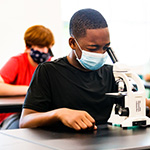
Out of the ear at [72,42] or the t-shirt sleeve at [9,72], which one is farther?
the t-shirt sleeve at [9,72]

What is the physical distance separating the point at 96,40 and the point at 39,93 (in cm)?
42

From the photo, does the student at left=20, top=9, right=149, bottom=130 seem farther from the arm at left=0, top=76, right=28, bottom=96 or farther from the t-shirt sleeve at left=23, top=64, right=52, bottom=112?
the arm at left=0, top=76, right=28, bottom=96

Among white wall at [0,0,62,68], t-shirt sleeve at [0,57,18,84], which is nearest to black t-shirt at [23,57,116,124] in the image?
t-shirt sleeve at [0,57,18,84]

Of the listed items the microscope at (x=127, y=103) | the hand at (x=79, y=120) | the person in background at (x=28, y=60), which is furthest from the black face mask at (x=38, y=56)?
the hand at (x=79, y=120)

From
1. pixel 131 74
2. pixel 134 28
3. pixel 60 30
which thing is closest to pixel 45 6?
pixel 60 30

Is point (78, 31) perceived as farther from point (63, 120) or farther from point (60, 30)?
point (60, 30)

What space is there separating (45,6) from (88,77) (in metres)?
3.09

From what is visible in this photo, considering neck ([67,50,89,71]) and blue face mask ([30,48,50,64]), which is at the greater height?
neck ([67,50,89,71])

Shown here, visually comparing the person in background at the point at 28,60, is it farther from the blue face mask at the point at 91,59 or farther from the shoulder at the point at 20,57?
the blue face mask at the point at 91,59

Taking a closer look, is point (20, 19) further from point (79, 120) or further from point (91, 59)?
point (79, 120)

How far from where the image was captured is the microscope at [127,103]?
1.62 meters

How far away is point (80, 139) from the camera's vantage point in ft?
4.53

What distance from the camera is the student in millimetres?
1812

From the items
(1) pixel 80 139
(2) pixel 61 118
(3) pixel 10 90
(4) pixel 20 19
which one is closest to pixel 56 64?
(2) pixel 61 118
